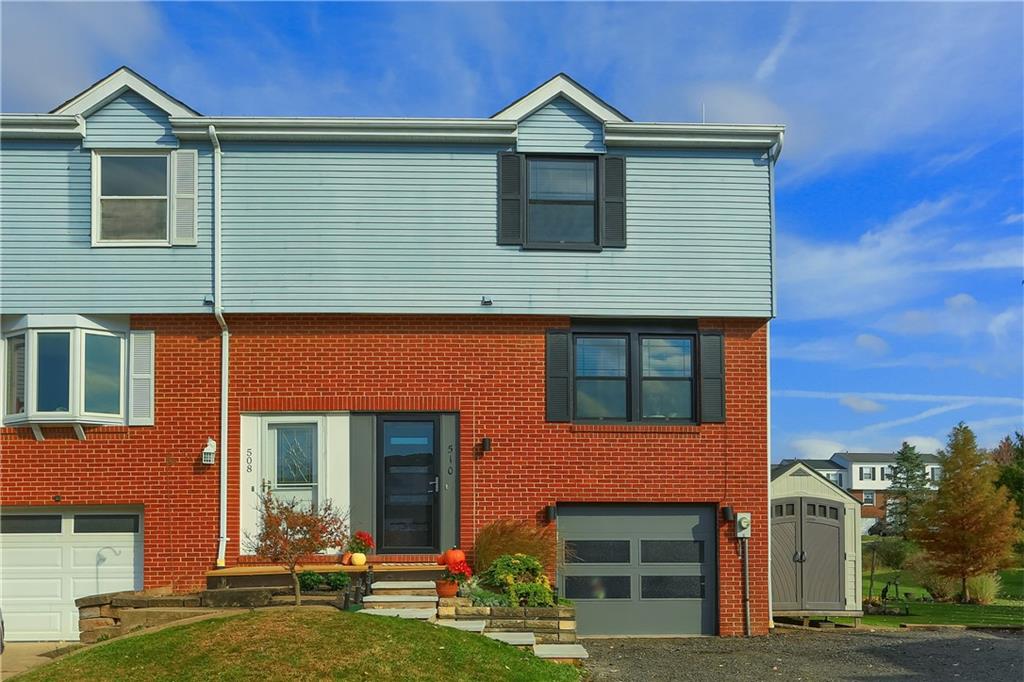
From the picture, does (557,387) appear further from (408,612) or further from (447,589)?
(408,612)

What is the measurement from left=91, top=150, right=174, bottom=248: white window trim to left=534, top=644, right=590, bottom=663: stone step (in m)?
8.16

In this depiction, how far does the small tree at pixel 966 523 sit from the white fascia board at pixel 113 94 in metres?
21.0

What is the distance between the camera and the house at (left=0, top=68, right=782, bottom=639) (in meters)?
15.3

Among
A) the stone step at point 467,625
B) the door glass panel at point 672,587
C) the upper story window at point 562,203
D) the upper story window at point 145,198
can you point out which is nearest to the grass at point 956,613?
the door glass panel at point 672,587

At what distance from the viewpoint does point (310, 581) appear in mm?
13961

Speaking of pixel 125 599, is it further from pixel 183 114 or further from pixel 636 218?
pixel 636 218

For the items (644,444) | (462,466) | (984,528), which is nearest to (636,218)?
(644,444)

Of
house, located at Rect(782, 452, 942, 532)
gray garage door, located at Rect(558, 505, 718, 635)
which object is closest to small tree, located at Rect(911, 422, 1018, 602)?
gray garage door, located at Rect(558, 505, 718, 635)

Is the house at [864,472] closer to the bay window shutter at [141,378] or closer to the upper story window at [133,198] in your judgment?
the bay window shutter at [141,378]

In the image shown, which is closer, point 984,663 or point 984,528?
point 984,663

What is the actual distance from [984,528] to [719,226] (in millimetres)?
14523

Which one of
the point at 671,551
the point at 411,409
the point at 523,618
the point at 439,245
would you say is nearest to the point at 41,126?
the point at 439,245

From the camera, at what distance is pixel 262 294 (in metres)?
15.4

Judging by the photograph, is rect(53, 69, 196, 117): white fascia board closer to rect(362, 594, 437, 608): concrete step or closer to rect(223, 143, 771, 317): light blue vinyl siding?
rect(223, 143, 771, 317): light blue vinyl siding
